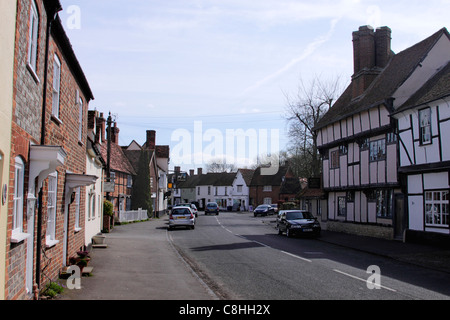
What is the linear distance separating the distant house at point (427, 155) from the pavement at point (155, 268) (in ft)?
4.31

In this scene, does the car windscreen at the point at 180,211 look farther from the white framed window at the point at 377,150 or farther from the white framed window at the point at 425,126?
the white framed window at the point at 425,126

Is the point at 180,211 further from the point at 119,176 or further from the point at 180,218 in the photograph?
the point at 119,176

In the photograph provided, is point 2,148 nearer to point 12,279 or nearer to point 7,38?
point 7,38

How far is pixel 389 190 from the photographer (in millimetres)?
22812

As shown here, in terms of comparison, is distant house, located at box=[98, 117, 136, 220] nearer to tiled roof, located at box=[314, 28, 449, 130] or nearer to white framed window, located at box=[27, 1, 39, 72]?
tiled roof, located at box=[314, 28, 449, 130]

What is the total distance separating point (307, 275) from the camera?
11578 mm

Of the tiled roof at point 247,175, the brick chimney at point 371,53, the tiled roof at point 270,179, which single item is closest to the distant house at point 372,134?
the brick chimney at point 371,53

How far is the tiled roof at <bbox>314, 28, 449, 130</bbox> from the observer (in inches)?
905

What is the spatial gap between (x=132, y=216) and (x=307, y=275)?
102ft

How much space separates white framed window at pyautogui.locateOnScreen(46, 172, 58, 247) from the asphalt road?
3.76m

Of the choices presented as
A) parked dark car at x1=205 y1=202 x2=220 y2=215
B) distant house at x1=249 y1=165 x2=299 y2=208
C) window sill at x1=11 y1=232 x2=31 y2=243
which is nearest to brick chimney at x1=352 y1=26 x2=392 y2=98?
window sill at x1=11 y1=232 x2=31 y2=243

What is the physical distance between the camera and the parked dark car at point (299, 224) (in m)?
24.5

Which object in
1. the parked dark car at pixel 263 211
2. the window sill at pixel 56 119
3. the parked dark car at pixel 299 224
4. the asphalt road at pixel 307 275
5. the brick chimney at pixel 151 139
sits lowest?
the parked dark car at pixel 263 211
